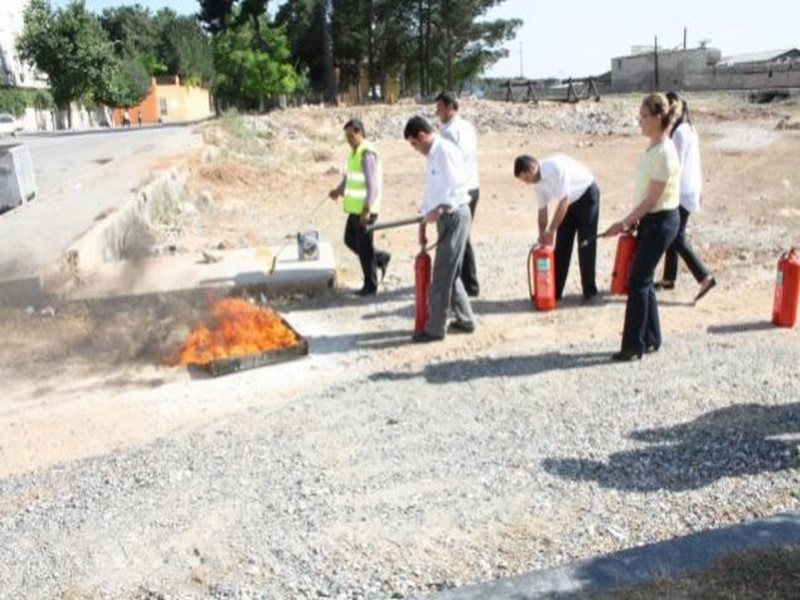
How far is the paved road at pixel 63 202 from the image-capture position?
970 centimetres

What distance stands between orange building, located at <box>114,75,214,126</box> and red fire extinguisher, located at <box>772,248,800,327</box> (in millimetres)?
63695

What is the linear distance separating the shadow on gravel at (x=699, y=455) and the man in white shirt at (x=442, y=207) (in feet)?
7.44

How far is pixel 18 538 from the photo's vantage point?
4039 mm

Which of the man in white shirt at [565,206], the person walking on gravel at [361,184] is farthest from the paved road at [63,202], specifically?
the man in white shirt at [565,206]

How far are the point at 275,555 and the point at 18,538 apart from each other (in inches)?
52.8

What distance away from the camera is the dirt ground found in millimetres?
5871

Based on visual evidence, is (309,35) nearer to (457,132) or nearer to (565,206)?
(457,132)

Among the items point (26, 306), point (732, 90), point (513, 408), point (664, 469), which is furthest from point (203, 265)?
point (732, 90)

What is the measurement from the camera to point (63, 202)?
14.3 metres

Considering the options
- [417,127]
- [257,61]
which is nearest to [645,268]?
[417,127]

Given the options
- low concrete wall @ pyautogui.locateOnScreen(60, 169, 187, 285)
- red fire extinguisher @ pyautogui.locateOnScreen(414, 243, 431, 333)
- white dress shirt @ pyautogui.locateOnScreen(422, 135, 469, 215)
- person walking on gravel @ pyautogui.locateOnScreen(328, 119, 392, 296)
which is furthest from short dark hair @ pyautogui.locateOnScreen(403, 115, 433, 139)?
low concrete wall @ pyautogui.locateOnScreen(60, 169, 187, 285)

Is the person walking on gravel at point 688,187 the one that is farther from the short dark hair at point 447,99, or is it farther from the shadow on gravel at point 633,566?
the shadow on gravel at point 633,566

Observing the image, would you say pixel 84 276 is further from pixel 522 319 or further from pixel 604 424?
pixel 604 424

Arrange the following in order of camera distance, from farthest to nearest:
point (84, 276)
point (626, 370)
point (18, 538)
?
point (84, 276)
point (626, 370)
point (18, 538)
